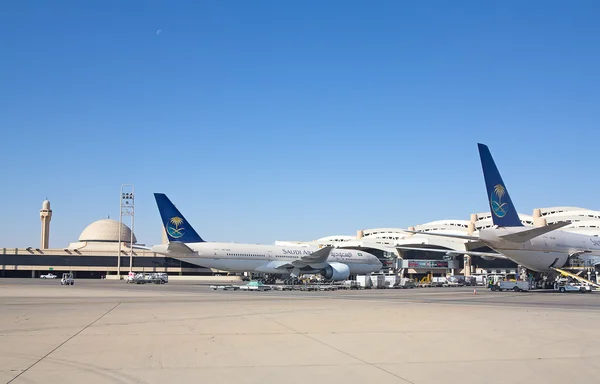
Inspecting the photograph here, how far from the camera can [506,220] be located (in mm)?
44594

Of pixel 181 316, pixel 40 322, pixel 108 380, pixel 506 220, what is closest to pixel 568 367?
pixel 108 380

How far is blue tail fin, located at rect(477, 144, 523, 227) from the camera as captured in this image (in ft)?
142

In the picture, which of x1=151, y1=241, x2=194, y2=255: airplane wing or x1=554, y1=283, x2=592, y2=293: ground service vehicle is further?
x1=151, y1=241, x2=194, y2=255: airplane wing

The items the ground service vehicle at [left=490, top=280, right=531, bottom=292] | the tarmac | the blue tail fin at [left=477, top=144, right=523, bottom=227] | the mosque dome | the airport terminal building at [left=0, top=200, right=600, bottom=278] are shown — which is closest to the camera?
the tarmac

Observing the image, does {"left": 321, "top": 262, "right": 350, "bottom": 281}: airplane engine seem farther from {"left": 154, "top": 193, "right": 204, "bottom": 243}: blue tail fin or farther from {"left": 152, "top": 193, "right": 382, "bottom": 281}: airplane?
{"left": 154, "top": 193, "right": 204, "bottom": 243}: blue tail fin

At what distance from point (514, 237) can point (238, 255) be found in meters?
29.9

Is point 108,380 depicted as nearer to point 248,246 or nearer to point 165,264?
point 248,246

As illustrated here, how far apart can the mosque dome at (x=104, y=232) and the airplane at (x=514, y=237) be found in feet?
321

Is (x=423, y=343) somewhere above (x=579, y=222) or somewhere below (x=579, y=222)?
below

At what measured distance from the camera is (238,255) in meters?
62.0

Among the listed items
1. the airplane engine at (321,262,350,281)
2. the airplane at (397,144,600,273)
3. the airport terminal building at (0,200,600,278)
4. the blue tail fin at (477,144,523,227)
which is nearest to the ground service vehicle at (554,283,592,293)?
the airplane at (397,144,600,273)

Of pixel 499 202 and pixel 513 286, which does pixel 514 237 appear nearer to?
pixel 499 202

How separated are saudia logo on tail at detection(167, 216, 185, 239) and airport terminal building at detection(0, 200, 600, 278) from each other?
132ft

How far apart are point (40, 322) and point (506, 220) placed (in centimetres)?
3644
